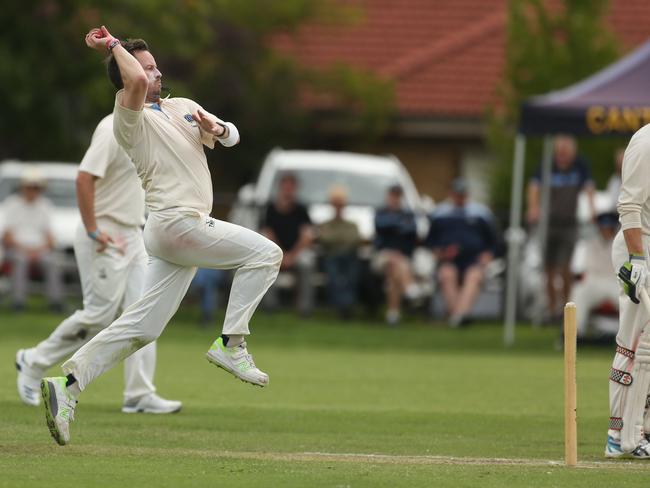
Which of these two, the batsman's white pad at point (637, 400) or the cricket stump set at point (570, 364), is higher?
the cricket stump set at point (570, 364)

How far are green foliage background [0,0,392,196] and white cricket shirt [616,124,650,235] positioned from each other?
15718 mm

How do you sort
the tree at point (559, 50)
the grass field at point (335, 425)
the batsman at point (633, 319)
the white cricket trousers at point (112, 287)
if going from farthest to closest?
the tree at point (559, 50) → the white cricket trousers at point (112, 287) → the batsman at point (633, 319) → the grass field at point (335, 425)

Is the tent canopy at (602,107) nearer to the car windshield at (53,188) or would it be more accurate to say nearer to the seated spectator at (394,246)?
the seated spectator at (394,246)

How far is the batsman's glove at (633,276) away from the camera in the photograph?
30.5 ft

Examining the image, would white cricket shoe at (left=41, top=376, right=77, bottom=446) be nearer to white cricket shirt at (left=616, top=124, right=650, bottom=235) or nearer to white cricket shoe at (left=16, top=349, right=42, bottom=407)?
white cricket shoe at (left=16, top=349, right=42, bottom=407)

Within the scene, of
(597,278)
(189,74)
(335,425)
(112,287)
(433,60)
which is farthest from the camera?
(433,60)

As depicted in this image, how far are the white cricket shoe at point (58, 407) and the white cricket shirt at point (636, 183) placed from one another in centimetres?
349

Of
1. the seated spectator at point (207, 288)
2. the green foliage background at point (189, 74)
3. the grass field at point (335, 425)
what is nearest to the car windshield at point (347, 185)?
the seated spectator at point (207, 288)

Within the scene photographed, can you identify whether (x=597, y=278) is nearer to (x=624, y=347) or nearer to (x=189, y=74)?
(x=624, y=347)

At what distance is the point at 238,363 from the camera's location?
941cm

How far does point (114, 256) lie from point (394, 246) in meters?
9.93

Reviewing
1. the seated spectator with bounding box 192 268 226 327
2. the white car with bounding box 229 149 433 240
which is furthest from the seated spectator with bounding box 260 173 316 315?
the seated spectator with bounding box 192 268 226 327

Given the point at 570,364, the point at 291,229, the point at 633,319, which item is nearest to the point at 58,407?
the point at 570,364

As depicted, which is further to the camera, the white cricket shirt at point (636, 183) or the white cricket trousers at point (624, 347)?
the white cricket trousers at point (624, 347)
